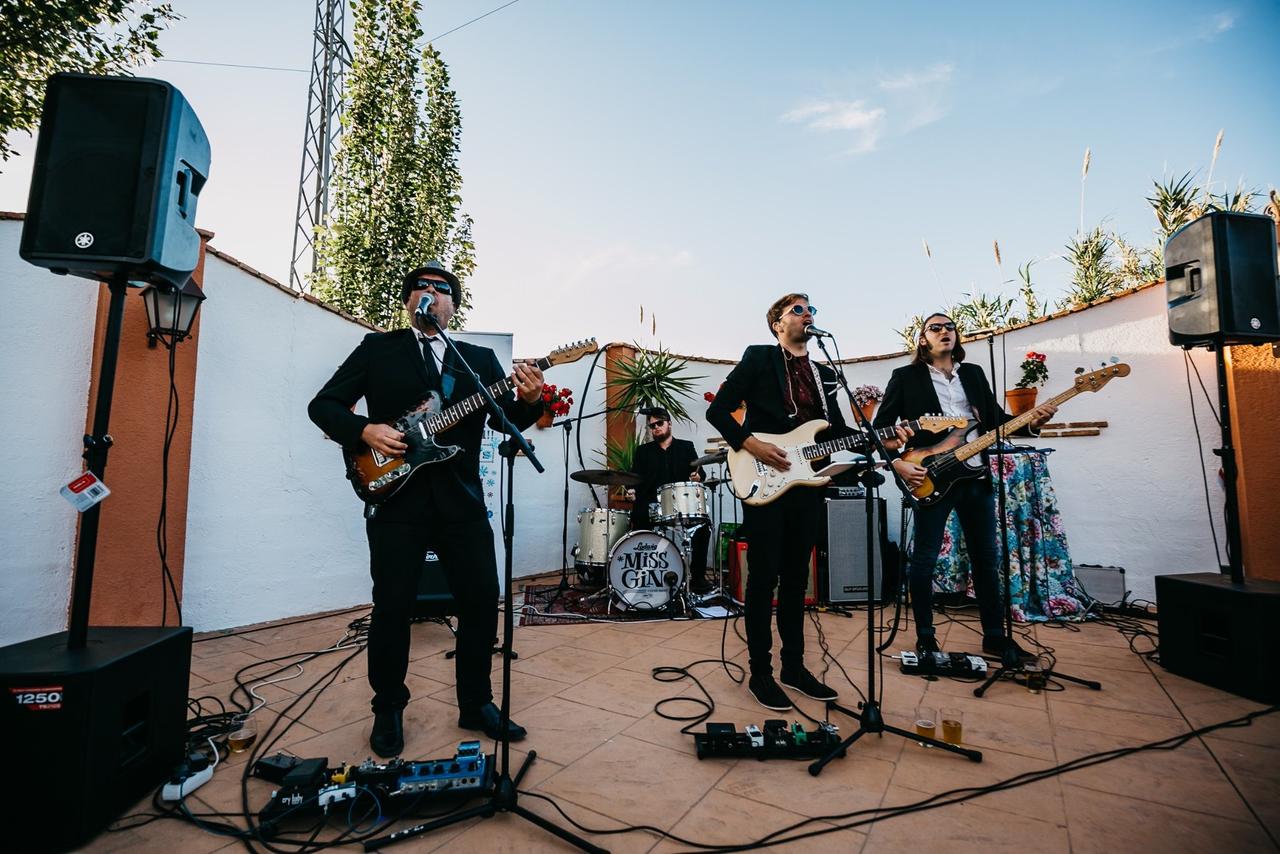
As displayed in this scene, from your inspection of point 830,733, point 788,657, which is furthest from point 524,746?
point 788,657

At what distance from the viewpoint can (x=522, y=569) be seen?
20.9 feet

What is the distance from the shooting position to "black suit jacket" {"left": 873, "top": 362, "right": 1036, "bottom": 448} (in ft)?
10.9

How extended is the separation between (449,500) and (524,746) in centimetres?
98

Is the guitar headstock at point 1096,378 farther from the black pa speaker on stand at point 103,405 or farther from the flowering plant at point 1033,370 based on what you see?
the black pa speaker on stand at point 103,405

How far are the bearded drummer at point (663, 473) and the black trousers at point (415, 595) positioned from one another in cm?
316

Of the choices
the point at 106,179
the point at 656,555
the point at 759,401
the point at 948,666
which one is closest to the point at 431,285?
the point at 106,179

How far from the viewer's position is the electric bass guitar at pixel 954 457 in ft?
10.5

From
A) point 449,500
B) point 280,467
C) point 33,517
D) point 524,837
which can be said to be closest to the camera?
point 524,837

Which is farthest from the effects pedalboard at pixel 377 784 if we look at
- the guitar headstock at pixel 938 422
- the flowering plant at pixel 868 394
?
the flowering plant at pixel 868 394

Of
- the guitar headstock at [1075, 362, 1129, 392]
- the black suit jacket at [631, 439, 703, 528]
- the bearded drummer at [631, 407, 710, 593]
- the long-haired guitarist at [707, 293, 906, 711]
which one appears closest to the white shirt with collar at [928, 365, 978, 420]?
the guitar headstock at [1075, 362, 1129, 392]

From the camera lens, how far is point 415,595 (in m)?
2.20

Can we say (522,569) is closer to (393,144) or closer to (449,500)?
(449,500)

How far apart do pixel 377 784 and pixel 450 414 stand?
1.24 metres

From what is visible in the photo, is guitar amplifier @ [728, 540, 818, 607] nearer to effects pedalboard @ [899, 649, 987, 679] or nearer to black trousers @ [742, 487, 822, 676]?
effects pedalboard @ [899, 649, 987, 679]
